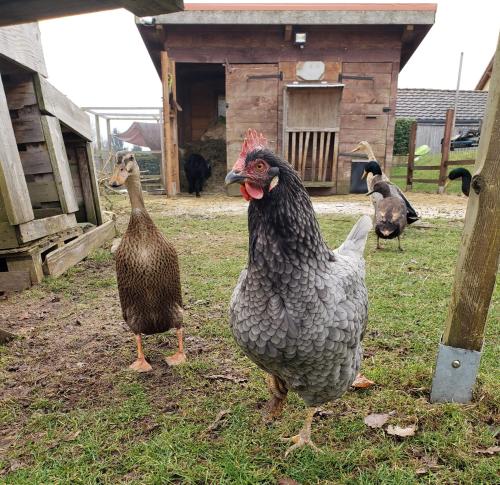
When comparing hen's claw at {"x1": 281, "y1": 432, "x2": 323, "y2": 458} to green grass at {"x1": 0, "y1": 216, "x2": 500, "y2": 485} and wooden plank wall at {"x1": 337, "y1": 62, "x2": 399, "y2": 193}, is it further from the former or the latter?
wooden plank wall at {"x1": 337, "y1": 62, "x2": 399, "y2": 193}

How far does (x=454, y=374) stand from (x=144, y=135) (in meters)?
21.0

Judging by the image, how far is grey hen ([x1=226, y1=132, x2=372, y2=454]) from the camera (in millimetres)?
1537

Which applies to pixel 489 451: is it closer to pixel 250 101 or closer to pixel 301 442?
pixel 301 442

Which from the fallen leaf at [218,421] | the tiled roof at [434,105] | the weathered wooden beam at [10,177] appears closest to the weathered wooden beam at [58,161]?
the weathered wooden beam at [10,177]

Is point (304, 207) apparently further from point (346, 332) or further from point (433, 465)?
point (433, 465)

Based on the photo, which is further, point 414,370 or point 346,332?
point 414,370

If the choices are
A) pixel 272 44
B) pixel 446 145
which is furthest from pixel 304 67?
pixel 446 145

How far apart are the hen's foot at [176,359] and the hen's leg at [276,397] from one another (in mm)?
767

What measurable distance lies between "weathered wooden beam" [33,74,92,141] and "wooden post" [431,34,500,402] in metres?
4.22

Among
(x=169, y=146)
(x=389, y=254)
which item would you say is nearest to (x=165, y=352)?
(x=389, y=254)

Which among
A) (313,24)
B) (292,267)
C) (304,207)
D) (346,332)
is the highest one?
(313,24)

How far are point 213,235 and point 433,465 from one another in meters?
4.77

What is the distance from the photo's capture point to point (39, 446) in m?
1.84

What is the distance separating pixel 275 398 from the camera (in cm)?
199
